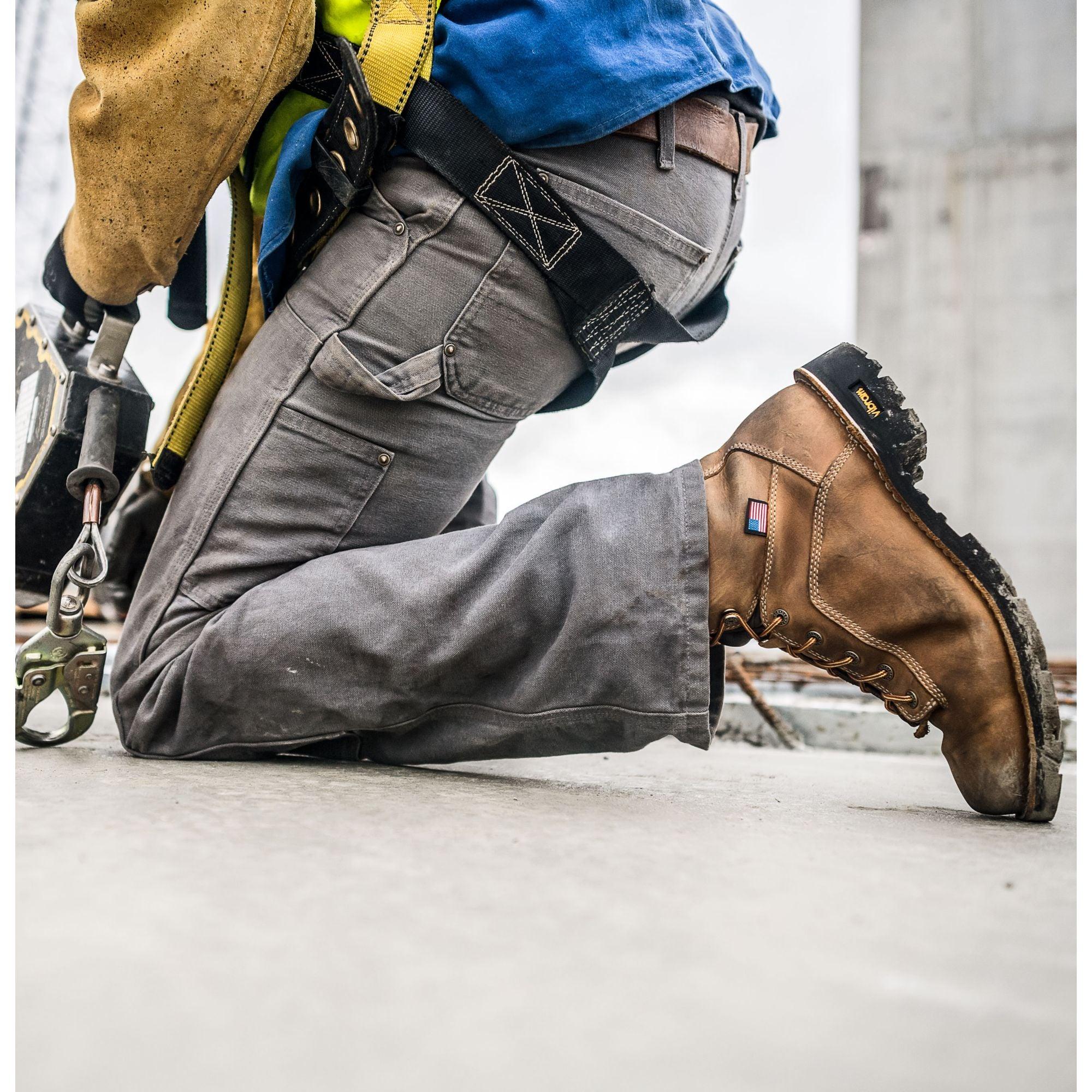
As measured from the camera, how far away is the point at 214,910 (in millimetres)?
346

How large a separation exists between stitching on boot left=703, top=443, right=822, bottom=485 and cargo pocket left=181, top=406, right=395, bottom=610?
31 cm

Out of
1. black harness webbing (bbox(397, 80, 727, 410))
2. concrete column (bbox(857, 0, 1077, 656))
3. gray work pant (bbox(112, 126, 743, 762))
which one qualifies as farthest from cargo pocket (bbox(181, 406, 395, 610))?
concrete column (bbox(857, 0, 1077, 656))

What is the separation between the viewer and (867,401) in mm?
725

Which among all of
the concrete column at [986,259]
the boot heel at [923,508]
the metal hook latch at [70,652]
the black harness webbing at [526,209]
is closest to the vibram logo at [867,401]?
the boot heel at [923,508]

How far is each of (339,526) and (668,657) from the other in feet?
1.16

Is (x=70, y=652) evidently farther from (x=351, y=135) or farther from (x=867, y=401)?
(x=867, y=401)

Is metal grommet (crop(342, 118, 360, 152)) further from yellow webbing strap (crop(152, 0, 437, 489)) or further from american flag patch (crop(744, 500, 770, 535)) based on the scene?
american flag patch (crop(744, 500, 770, 535))

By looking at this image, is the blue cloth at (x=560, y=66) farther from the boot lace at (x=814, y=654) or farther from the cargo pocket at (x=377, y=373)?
the boot lace at (x=814, y=654)

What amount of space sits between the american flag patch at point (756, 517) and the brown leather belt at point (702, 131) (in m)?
0.38

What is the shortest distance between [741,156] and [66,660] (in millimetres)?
843

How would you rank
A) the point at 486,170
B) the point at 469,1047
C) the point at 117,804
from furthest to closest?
the point at 486,170 → the point at 117,804 → the point at 469,1047

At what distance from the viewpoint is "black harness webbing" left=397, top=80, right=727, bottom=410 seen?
80 centimetres
